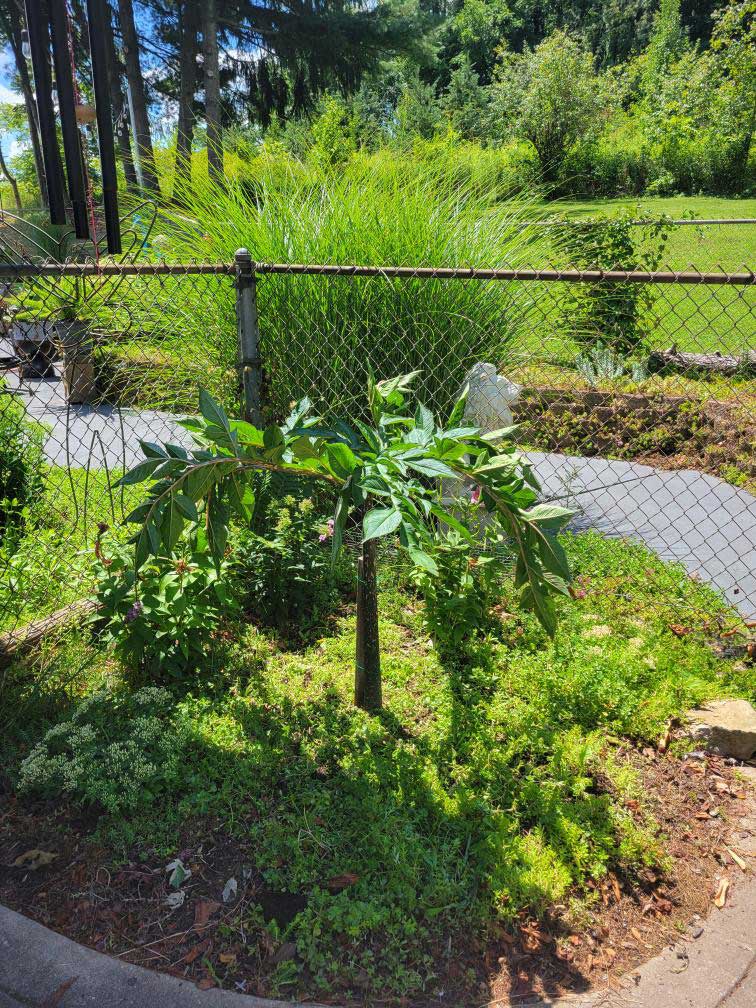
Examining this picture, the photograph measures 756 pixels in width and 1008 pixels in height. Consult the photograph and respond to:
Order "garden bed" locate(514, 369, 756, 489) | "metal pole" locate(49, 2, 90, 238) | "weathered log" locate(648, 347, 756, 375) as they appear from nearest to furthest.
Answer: "metal pole" locate(49, 2, 90, 238), "garden bed" locate(514, 369, 756, 489), "weathered log" locate(648, 347, 756, 375)

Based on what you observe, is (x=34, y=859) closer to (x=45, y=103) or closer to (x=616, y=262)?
(x=45, y=103)

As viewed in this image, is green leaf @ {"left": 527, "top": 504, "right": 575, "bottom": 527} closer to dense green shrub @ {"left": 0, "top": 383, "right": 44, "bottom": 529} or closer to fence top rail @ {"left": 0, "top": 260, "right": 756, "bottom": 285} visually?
fence top rail @ {"left": 0, "top": 260, "right": 756, "bottom": 285}

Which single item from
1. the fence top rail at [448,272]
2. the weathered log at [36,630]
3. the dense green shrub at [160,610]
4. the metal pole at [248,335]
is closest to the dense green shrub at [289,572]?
the dense green shrub at [160,610]

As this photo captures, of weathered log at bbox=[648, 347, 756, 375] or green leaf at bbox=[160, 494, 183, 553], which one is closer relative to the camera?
green leaf at bbox=[160, 494, 183, 553]

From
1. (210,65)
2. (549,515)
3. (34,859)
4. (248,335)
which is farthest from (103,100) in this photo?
(210,65)

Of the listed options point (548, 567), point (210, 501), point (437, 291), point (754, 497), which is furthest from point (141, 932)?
point (754, 497)

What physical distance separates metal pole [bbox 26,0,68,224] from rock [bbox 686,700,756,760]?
10.0 feet

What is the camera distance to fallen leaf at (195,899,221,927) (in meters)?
1.61

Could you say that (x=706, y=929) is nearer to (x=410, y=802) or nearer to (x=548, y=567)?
(x=410, y=802)

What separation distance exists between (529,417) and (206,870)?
3660 millimetres

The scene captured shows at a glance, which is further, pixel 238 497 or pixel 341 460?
pixel 238 497

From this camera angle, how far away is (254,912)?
162 cm

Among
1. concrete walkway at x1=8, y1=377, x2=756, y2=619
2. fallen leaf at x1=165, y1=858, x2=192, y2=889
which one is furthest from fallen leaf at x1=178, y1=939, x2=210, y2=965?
concrete walkway at x1=8, y1=377, x2=756, y2=619

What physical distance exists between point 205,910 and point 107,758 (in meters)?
0.52
